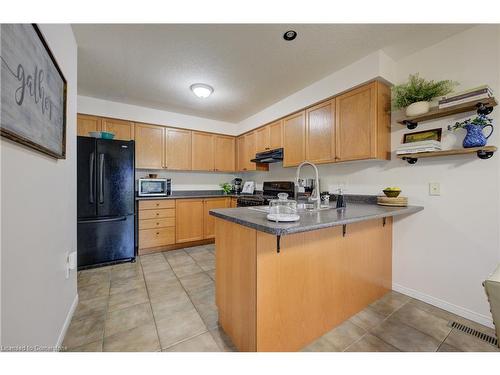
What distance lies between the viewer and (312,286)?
1407mm

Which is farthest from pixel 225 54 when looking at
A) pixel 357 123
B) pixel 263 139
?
pixel 263 139

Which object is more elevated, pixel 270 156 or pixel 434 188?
pixel 270 156

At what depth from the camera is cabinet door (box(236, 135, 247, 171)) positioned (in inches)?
163

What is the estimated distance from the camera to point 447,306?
181 centimetres

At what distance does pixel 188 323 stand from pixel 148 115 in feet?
10.7

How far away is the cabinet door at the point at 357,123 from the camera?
205 centimetres

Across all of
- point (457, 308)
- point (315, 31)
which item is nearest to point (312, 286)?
point (457, 308)

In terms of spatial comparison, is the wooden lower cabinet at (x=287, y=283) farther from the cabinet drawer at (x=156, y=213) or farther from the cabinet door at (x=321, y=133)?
the cabinet drawer at (x=156, y=213)

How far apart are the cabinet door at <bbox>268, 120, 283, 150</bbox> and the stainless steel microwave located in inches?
78.6

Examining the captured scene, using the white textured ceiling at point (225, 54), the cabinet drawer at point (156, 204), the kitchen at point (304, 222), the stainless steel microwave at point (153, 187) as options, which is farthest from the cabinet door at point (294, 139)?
the stainless steel microwave at point (153, 187)

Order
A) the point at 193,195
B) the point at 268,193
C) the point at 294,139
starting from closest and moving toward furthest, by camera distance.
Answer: the point at 294,139 → the point at 268,193 → the point at 193,195

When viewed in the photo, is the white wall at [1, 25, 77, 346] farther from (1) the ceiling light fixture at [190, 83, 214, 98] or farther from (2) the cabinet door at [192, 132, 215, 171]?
(2) the cabinet door at [192, 132, 215, 171]

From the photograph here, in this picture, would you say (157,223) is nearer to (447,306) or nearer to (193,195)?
(193,195)
